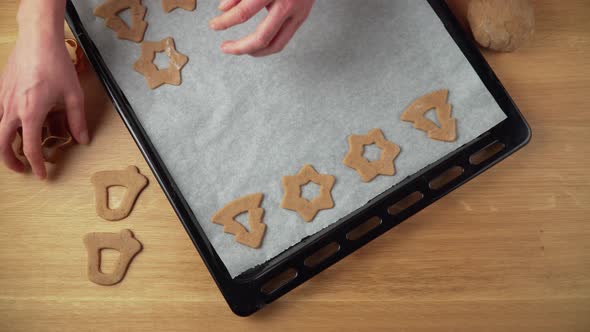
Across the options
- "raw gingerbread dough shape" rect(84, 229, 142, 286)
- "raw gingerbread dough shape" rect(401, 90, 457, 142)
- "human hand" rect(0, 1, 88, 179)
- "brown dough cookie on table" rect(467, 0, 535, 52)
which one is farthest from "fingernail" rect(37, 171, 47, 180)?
"brown dough cookie on table" rect(467, 0, 535, 52)

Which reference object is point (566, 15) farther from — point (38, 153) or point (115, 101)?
point (38, 153)

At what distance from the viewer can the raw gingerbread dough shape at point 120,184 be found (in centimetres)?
70

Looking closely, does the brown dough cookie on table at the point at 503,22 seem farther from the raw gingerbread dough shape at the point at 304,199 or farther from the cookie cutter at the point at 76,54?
the cookie cutter at the point at 76,54

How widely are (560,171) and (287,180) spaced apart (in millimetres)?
400

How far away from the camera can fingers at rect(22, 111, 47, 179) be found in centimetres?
67

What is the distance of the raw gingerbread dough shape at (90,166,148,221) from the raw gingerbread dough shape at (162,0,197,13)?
0.80 ft

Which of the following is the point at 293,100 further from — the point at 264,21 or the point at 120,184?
the point at 120,184

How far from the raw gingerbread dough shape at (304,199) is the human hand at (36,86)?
301 millimetres

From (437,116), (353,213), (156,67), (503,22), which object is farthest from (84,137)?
(503,22)

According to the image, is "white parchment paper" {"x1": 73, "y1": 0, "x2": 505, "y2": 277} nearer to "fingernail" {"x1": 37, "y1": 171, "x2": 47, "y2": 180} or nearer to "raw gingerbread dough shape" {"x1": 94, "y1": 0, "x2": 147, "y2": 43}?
"raw gingerbread dough shape" {"x1": 94, "y1": 0, "x2": 147, "y2": 43}

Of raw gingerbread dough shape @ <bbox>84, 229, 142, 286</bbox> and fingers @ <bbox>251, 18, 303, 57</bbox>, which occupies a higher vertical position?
fingers @ <bbox>251, 18, 303, 57</bbox>

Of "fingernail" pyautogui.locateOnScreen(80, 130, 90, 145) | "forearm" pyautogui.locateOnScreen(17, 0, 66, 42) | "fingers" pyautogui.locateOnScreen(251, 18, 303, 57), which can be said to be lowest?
"fingers" pyautogui.locateOnScreen(251, 18, 303, 57)

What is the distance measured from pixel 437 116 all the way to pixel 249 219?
1.01 feet

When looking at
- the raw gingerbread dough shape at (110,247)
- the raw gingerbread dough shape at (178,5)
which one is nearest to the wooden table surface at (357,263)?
the raw gingerbread dough shape at (110,247)
